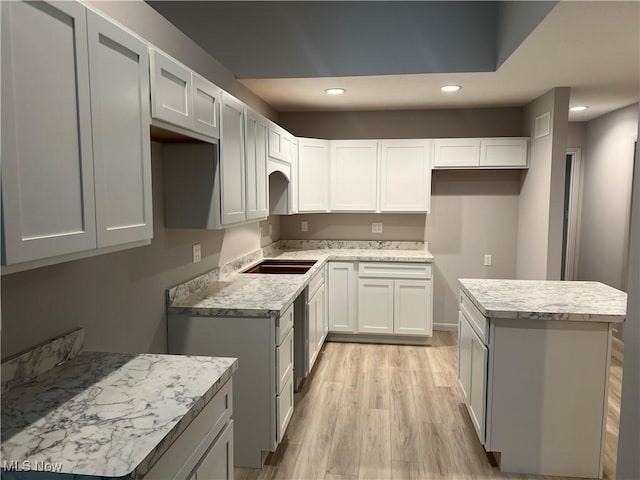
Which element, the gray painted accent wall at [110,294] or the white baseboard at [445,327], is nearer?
the gray painted accent wall at [110,294]

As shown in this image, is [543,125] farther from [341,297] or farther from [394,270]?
[341,297]

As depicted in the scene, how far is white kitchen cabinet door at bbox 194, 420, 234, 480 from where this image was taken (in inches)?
55.9

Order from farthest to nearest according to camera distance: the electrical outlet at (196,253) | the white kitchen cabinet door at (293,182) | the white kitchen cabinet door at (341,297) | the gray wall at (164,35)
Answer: the white kitchen cabinet door at (341,297), the white kitchen cabinet door at (293,182), the electrical outlet at (196,253), the gray wall at (164,35)

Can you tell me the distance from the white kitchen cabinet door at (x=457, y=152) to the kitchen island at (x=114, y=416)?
134 inches

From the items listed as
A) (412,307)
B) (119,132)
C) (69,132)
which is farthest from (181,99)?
(412,307)

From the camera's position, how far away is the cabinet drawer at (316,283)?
3.34 m

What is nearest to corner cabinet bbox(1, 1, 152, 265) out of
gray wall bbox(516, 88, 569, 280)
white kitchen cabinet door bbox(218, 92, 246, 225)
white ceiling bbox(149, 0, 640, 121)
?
white kitchen cabinet door bbox(218, 92, 246, 225)

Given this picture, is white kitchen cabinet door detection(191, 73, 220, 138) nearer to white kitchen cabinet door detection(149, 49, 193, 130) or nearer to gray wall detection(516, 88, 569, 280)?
white kitchen cabinet door detection(149, 49, 193, 130)

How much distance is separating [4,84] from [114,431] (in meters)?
0.86

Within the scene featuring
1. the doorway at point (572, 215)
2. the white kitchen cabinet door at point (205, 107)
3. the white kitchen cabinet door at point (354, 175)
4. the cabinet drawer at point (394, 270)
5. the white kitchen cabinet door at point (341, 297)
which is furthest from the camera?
the doorway at point (572, 215)

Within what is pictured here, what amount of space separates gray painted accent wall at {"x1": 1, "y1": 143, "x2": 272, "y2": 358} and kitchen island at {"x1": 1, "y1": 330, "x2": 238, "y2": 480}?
0.28 feet

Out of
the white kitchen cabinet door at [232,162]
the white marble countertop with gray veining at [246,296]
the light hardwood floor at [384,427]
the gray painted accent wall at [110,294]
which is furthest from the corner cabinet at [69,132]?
the light hardwood floor at [384,427]

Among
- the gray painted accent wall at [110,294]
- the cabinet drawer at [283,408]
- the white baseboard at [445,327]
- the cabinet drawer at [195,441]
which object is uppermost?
the gray painted accent wall at [110,294]

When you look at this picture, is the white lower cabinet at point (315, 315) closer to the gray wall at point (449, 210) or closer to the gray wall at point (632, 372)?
the gray wall at point (449, 210)
